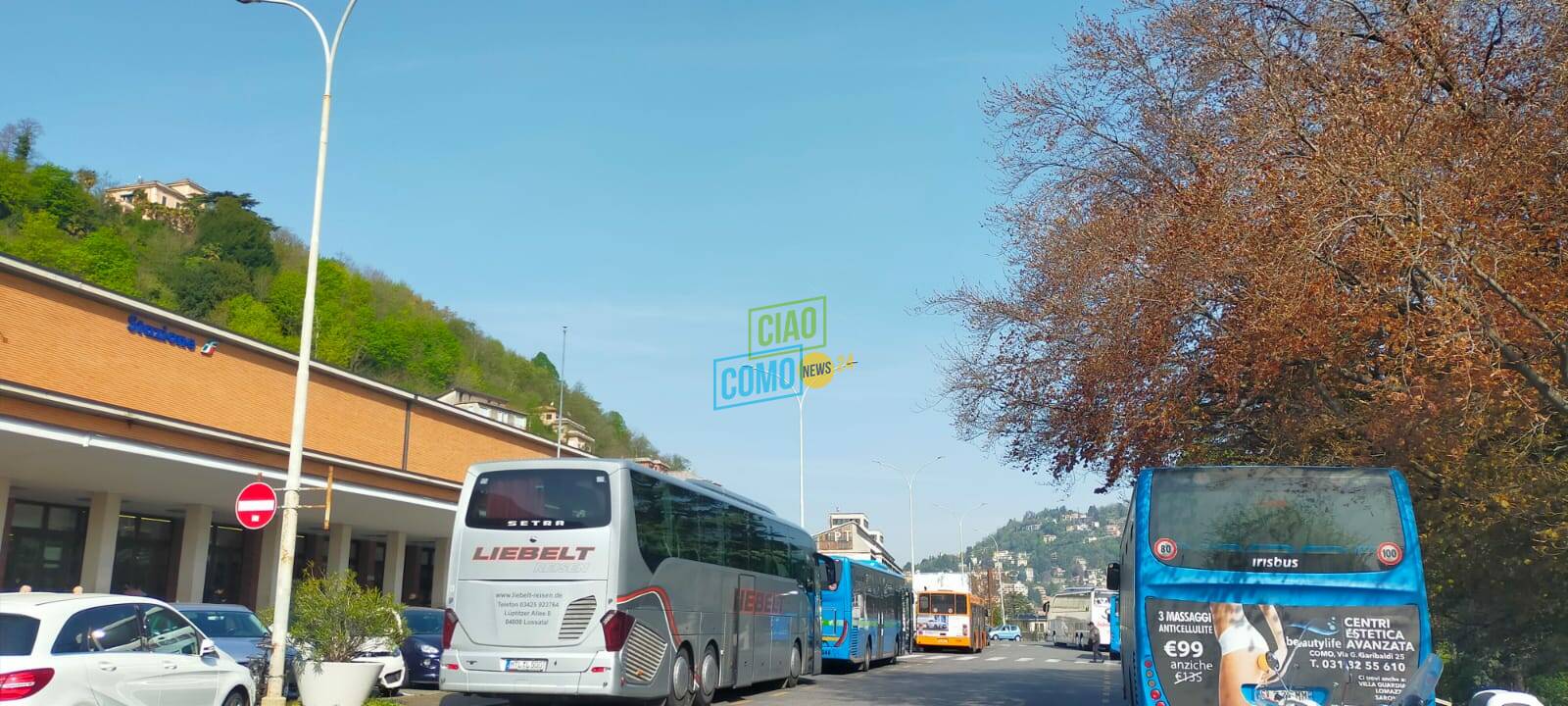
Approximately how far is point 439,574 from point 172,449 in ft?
75.4

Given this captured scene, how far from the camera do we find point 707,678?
17.6 meters

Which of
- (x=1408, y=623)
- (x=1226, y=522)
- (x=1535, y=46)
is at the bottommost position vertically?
(x=1408, y=623)

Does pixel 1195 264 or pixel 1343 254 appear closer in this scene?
pixel 1343 254

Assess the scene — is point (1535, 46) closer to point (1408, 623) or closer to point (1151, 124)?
point (1151, 124)

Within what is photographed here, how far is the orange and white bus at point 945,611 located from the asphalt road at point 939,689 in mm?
16946

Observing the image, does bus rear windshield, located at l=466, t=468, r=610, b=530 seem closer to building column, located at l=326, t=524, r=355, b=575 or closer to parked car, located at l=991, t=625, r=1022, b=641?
building column, located at l=326, t=524, r=355, b=575

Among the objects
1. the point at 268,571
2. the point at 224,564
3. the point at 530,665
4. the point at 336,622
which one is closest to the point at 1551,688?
the point at 530,665

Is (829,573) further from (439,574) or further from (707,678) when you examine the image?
(439,574)

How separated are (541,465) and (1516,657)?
1664 centimetres

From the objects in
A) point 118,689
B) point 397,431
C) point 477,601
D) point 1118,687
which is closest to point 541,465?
point 477,601

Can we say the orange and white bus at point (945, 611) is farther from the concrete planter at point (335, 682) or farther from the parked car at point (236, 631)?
the concrete planter at point (335, 682)

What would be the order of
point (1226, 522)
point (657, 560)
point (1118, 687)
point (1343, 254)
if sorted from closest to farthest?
1. point (1226, 522)
2. point (1343, 254)
3. point (657, 560)
4. point (1118, 687)

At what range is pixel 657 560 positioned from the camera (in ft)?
51.4

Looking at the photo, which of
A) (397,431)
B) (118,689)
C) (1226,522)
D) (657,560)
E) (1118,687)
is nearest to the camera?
(118,689)
